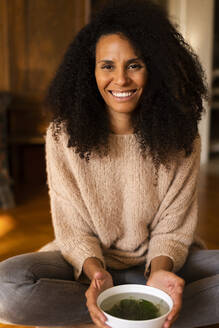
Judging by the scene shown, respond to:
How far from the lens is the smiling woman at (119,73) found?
3.17 feet

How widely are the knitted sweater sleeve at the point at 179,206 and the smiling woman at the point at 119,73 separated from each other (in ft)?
0.68

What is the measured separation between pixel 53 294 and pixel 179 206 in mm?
391

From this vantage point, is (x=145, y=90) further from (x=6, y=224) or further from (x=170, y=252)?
(x=6, y=224)

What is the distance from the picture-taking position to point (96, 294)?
2.60 feet

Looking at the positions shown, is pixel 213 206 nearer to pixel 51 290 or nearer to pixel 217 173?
pixel 217 173

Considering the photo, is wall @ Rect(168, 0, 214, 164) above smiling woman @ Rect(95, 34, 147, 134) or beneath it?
above

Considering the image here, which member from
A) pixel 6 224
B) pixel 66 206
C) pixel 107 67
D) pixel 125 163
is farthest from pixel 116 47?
pixel 6 224

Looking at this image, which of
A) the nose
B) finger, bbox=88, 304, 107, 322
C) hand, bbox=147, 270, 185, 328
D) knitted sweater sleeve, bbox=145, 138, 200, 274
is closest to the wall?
knitted sweater sleeve, bbox=145, 138, 200, 274

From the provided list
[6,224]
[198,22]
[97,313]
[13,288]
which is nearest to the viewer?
[97,313]

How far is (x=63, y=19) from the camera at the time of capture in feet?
9.79

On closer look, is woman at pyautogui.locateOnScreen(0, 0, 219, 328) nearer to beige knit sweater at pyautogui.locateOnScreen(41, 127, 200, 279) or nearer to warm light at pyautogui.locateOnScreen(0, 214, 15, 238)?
beige knit sweater at pyautogui.locateOnScreen(41, 127, 200, 279)

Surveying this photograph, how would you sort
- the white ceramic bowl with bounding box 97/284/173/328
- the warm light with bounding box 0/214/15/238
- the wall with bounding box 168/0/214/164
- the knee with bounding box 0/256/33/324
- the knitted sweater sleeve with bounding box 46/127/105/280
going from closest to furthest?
the white ceramic bowl with bounding box 97/284/173/328
the knee with bounding box 0/256/33/324
the knitted sweater sleeve with bounding box 46/127/105/280
the warm light with bounding box 0/214/15/238
the wall with bounding box 168/0/214/164

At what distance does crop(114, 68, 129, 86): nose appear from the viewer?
0.96 metres

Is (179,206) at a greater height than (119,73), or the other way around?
(119,73)
